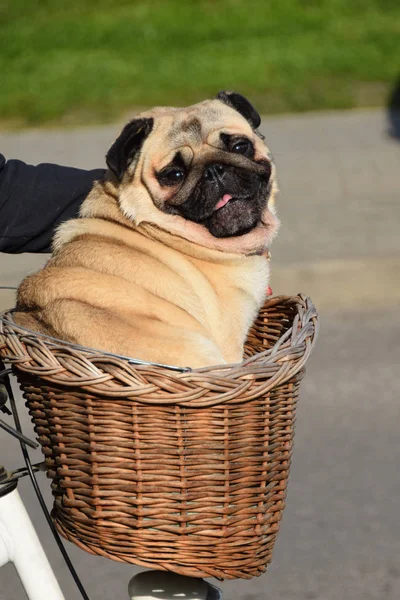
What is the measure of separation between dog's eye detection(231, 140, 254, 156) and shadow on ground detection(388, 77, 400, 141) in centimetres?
807

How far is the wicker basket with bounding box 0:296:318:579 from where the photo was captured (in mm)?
1926

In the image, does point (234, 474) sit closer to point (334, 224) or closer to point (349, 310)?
point (349, 310)

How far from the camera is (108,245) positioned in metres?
2.50

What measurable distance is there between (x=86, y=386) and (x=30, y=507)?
2.70 meters

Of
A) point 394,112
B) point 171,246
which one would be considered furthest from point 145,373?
point 394,112

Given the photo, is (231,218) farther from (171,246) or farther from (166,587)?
(166,587)

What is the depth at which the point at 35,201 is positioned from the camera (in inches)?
107

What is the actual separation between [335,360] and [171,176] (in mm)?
3721

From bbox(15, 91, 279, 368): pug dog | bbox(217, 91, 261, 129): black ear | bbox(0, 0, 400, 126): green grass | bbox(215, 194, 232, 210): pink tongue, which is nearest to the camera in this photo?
bbox(15, 91, 279, 368): pug dog

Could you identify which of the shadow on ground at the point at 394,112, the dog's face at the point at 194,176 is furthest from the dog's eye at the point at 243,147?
the shadow on ground at the point at 394,112

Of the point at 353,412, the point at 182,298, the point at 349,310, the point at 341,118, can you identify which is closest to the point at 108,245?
the point at 182,298

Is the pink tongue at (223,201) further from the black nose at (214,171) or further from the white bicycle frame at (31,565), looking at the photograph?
the white bicycle frame at (31,565)

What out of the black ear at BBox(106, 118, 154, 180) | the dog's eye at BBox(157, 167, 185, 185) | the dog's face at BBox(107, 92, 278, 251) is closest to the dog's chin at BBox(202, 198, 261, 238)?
the dog's face at BBox(107, 92, 278, 251)

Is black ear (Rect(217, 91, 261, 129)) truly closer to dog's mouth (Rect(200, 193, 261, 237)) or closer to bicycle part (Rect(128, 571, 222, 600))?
dog's mouth (Rect(200, 193, 261, 237))
